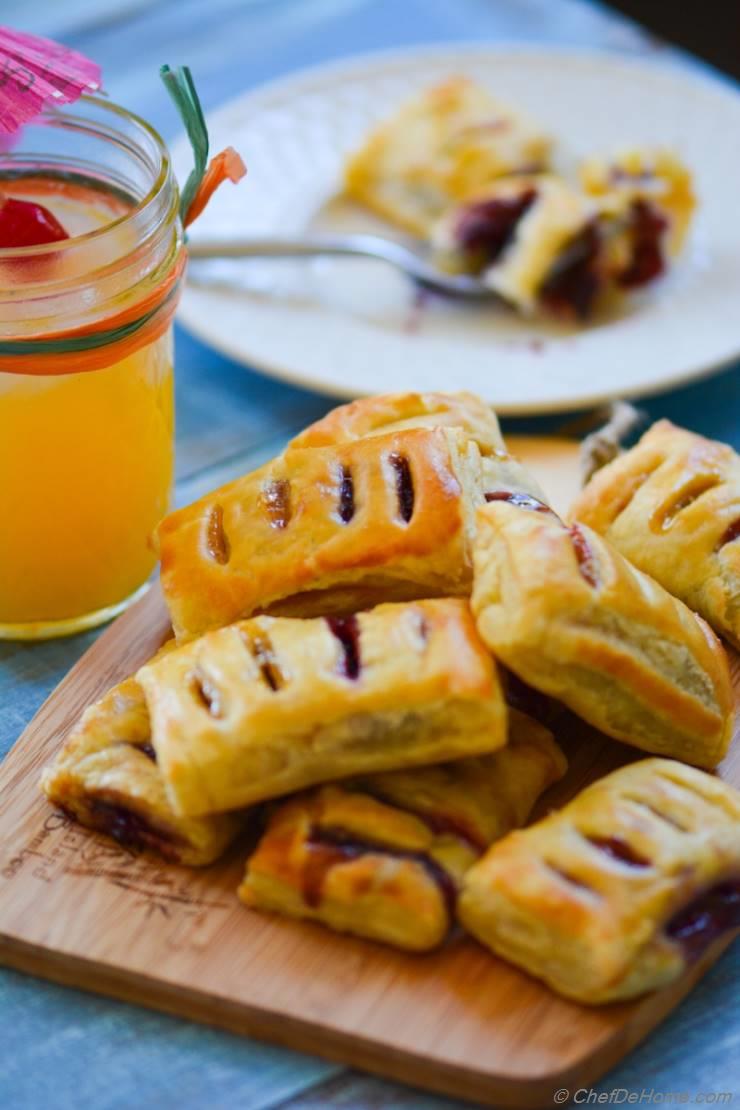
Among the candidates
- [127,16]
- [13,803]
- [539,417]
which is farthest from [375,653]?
[127,16]

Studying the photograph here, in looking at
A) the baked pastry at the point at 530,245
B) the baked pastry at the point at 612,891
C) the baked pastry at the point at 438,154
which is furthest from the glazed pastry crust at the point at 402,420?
the baked pastry at the point at 438,154

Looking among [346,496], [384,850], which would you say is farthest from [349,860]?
[346,496]

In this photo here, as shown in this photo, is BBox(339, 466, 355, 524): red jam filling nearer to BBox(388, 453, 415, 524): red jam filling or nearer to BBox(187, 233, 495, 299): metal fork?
BBox(388, 453, 415, 524): red jam filling

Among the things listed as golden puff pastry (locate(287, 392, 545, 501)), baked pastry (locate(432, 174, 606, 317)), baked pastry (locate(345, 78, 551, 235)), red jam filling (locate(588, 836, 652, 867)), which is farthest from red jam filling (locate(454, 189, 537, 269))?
red jam filling (locate(588, 836, 652, 867))

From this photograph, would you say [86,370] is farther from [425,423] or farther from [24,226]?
[425,423]

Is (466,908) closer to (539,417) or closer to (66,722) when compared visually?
(66,722)

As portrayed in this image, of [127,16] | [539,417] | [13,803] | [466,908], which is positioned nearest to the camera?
[466,908]
